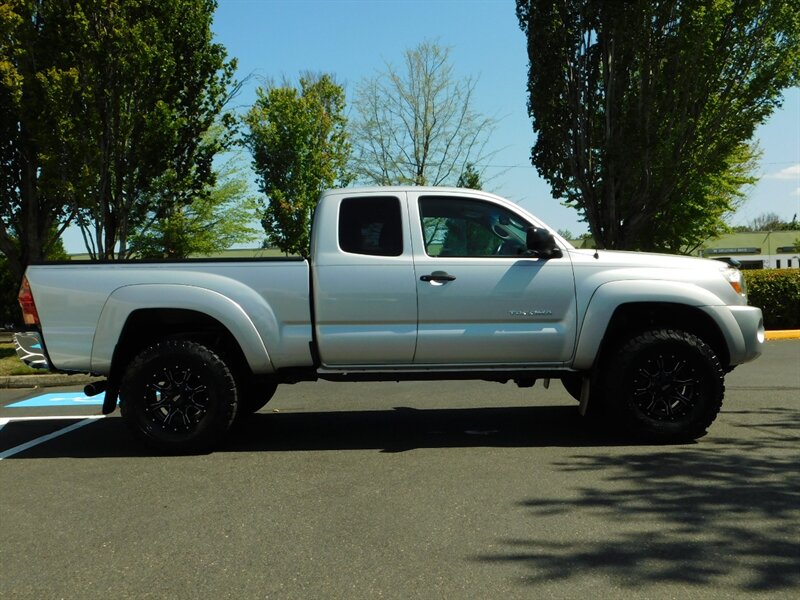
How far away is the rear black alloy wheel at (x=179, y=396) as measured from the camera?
19.5 feet

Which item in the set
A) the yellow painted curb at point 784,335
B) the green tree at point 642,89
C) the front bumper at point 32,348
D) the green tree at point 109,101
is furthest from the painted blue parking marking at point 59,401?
the green tree at point 642,89

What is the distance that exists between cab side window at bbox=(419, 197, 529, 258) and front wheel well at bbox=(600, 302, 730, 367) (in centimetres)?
107

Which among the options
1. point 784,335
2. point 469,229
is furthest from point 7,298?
point 469,229

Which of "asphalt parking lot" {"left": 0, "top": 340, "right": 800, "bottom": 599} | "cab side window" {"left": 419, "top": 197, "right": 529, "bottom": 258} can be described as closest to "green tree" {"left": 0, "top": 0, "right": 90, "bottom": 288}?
"asphalt parking lot" {"left": 0, "top": 340, "right": 800, "bottom": 599}

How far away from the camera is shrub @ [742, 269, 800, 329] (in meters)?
18.5

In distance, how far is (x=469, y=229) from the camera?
6.28m

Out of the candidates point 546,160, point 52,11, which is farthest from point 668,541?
point 546,160

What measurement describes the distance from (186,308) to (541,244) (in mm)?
2876

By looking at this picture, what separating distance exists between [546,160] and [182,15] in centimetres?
1064

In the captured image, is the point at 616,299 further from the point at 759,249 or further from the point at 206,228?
A: the point at 759,249

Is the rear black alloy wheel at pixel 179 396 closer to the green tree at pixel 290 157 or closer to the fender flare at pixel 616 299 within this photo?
the fender flare at pixel 616 299

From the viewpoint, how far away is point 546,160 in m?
21.4

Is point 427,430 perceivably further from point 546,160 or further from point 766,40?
point 766,40

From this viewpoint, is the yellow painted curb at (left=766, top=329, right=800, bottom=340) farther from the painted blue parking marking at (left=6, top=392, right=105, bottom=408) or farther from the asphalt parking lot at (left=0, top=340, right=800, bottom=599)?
the painted blue parking marking at (left=6, top=392, right=105, bottom=408)
